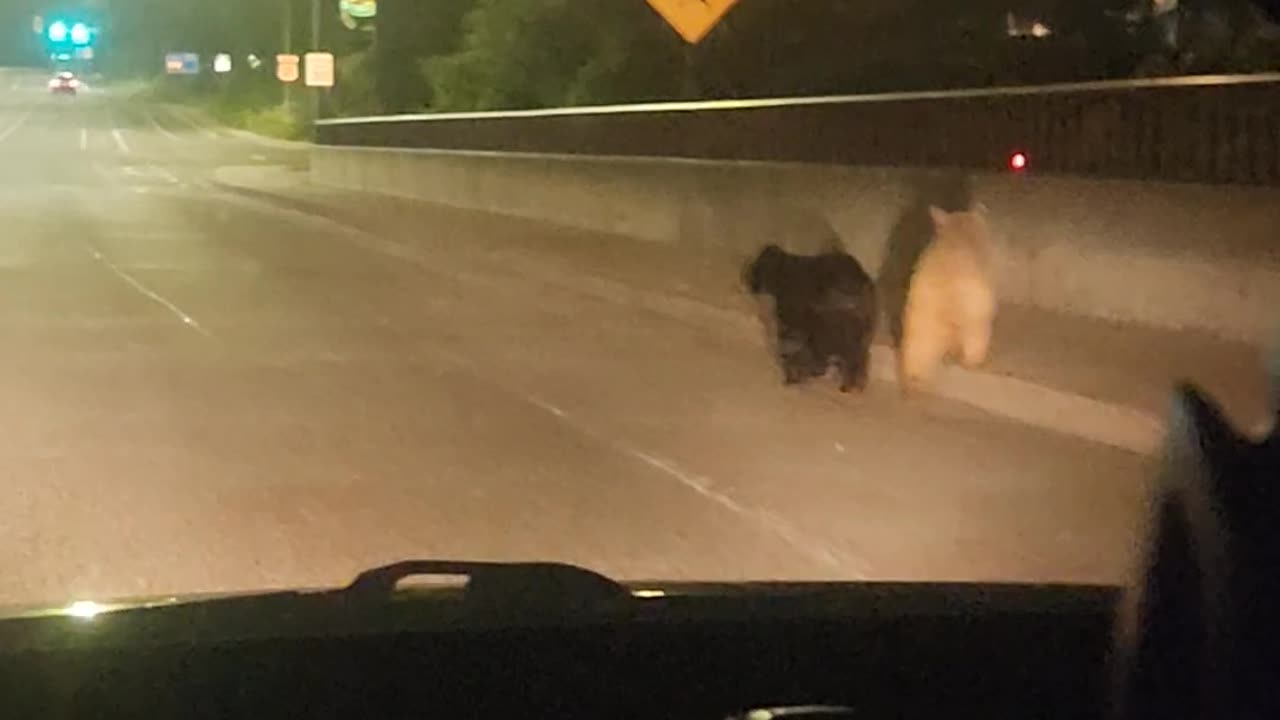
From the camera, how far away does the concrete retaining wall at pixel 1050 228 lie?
1400 centimetres

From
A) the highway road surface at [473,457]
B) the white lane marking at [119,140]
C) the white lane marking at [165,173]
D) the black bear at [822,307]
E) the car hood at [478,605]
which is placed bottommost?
the white lane marking at [119,140]

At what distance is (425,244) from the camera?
85.0 feet

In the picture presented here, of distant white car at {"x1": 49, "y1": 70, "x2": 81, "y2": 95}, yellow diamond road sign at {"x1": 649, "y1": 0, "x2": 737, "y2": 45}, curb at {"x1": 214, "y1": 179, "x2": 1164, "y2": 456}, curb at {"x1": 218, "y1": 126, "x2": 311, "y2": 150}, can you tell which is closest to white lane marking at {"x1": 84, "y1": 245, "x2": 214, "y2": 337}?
curb at {"x1": 214, "y1": 179, "x2": 1164, "y2": 456}

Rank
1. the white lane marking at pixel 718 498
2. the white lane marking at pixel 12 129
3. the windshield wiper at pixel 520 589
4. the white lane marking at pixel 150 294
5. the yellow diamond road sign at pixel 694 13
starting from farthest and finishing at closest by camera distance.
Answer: the white lane marking at pixel 12 129 < the yellow diamond road sign at pixel 694 13 < the white lane marking at pixel 150 294 < the white lane marking at pixel 718 498 < the windshield wiper at pixel 520 589

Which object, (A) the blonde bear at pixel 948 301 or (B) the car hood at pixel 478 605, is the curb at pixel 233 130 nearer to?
(A) the blonde bear at pixel 948 301

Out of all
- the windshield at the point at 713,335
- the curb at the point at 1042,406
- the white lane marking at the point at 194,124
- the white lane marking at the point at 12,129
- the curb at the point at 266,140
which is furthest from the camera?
the white lane marking at the point at 194,124

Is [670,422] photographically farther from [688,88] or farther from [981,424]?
[688,88]

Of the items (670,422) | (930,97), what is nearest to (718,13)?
(930,97)

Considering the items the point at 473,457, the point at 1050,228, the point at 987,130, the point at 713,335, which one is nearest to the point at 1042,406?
the point at 473,457

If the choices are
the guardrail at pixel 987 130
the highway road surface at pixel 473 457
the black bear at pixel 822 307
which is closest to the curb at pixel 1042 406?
the highway road surface at pixel 473 457

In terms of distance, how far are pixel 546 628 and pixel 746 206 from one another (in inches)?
680

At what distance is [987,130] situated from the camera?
20469mm

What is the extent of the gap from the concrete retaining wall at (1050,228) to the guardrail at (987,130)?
129cm

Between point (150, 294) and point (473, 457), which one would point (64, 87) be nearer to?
→ point (150, 294)
